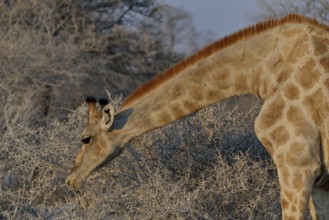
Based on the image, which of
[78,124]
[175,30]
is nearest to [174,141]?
[78,124]

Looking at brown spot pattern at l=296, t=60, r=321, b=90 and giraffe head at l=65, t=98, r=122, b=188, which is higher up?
brown spot pattern at l=296, t=60, r=321, b=90

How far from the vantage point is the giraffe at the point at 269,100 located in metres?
5.72

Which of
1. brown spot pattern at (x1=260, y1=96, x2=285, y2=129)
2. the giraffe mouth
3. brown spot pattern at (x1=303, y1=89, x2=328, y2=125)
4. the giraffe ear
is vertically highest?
brown spot pattern at (x1=303, y1=89, x2=328, y2=125)

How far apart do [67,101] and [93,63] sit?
1.22 m

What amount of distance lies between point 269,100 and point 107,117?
3.53 ft

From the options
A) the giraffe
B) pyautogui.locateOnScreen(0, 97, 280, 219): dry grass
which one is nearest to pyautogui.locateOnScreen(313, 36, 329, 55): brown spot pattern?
the giraffe

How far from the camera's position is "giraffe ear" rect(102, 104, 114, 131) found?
19.7 ft

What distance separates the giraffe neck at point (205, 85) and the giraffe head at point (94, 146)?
0.40 ft

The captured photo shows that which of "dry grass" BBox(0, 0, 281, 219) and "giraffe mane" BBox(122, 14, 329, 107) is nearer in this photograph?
"giraffe mane" BBox(122, 14, 329, 107)

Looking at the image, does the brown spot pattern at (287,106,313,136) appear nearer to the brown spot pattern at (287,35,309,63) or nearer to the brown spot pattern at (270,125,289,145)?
the brown spot pattern at (270,125,289,145)

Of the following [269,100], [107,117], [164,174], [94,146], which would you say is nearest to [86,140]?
[94,146]

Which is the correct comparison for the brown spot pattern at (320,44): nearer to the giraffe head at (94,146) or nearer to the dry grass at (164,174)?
the dry grass at (164,174)

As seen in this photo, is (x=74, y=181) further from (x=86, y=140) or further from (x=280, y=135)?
(x=280, y=135)

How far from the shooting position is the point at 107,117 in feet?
19.9
